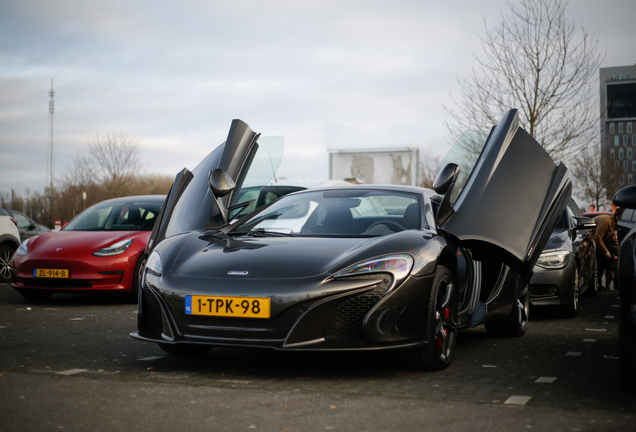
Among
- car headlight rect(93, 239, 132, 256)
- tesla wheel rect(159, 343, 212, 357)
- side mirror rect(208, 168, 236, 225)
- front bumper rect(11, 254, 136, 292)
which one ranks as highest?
side mirror rect(208, 168, 236, 225)

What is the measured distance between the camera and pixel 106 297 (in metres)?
9.63

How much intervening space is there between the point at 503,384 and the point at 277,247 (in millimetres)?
1657

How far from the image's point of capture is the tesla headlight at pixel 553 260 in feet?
24.9

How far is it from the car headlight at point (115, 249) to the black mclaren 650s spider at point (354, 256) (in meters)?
2.96

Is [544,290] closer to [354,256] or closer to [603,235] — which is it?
[354,256]

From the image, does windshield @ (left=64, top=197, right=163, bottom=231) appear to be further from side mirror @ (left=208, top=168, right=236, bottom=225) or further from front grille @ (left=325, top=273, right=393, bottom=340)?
front grille @ (left=325, top=273, right=393, bottom=340)

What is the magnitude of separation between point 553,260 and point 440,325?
365 cm

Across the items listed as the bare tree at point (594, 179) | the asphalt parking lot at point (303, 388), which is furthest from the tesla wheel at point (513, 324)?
the bare tree at point (594, 179)

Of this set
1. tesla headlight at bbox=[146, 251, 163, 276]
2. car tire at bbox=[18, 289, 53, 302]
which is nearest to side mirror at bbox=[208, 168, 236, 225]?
tesla headlight at bbox=[146, 251, 163, 276]

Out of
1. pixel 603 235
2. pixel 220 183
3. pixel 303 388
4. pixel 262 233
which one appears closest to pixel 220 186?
pixel 220 183

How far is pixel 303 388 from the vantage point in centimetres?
399

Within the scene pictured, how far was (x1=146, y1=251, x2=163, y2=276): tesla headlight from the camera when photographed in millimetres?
4500

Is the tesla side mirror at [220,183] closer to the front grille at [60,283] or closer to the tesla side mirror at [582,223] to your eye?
the front grille at [60,283]

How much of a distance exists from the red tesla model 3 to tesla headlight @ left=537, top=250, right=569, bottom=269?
464cm
